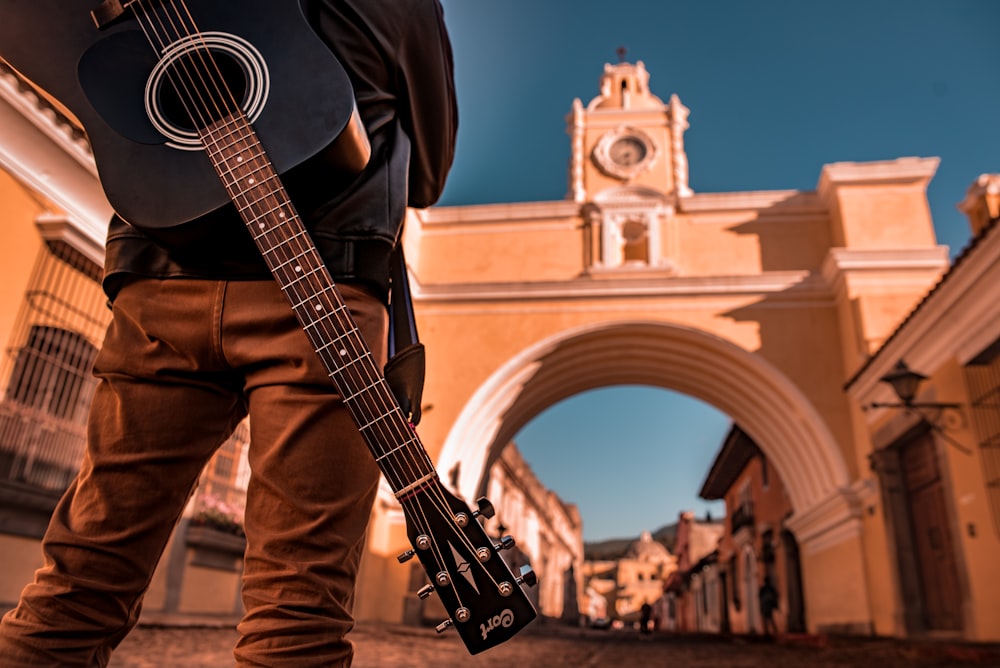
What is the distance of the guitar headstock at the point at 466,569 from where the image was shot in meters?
0.90

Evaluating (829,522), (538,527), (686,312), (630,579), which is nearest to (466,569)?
(829,522)

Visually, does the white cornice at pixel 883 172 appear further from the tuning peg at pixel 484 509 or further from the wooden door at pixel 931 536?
the tuning peg at pixel 484 509

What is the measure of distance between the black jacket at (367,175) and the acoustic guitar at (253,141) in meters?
0.05

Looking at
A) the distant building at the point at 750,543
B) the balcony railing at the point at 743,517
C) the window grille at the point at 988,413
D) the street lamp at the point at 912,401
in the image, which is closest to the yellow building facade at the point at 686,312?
the distant building at the point at 750,543

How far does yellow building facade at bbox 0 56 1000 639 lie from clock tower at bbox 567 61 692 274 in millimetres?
38

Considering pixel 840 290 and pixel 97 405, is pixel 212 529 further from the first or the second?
pixel 840 290

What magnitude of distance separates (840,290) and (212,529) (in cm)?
928

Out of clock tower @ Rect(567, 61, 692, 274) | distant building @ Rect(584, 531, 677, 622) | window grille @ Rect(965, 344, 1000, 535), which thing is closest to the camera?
window grille @ Rect(965, 344, 1000, 535)

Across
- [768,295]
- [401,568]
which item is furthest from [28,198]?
[768,295]

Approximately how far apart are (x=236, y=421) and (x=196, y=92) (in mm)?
478

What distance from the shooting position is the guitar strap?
107cm

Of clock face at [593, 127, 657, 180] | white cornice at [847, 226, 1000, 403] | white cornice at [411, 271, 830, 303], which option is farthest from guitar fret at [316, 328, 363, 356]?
clock face at [593, 127, 657, 180]

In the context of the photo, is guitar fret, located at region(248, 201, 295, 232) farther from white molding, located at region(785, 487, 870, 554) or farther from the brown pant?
white molding, located at region(785, 487, 870, 554)

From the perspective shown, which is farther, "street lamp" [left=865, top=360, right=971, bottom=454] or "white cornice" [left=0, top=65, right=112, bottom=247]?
"street lamp" [left=865, top=360, right=971, bottom=454]
